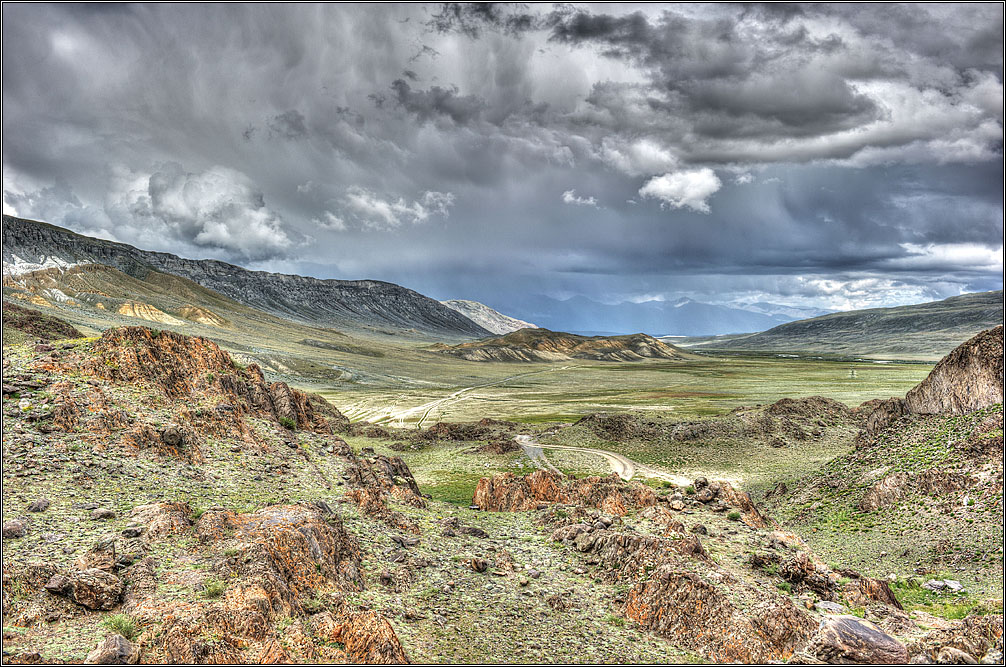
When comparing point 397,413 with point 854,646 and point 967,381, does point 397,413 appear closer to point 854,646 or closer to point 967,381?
point 967,381

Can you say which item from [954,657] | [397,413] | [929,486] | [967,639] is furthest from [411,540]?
[397,413]

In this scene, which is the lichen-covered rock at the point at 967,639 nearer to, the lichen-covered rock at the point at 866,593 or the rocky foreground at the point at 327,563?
the rocky foreground at the point at 327,563

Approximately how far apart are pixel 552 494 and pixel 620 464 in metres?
27.6

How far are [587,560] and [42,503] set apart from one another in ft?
56.3

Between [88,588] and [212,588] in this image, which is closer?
[88,588]

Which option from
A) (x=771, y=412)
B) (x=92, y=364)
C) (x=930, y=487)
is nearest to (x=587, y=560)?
(x=930, y=487)

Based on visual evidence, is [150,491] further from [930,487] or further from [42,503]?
[930,487]

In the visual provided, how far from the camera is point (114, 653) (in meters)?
9.93

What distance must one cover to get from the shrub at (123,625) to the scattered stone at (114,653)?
19.1 inches

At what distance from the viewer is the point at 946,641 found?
13734 millimetres

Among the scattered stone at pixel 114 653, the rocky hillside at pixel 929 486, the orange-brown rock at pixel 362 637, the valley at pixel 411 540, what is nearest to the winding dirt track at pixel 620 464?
the valley at pixel 411 540

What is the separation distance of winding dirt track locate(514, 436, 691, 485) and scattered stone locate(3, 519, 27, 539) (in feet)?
138

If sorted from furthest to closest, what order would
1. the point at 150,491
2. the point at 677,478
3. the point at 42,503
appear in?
the point at 677,478 < the point at 150,491 < the point at 42,503

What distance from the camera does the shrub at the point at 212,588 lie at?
1208cm
